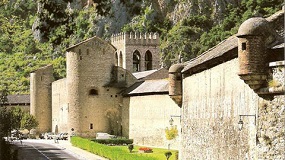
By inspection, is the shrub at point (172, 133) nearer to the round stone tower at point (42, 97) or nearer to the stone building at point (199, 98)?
the stone building at point (199, 98)

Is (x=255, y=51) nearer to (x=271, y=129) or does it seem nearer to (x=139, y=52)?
(x=271, y=129)

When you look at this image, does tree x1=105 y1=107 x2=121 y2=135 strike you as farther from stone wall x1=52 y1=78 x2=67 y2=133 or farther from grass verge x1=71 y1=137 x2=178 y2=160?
grass verge x1=71 y1=137 x2=178 y2=160

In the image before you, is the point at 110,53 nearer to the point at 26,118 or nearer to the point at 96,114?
the point at 96,114

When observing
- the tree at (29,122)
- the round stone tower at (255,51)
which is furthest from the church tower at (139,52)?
the round stone tower at (255,51)

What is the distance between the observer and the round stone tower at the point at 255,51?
717 inches

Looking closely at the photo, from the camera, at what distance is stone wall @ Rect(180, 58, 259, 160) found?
797 inches

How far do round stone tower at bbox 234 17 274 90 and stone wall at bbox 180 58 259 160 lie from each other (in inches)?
31.8

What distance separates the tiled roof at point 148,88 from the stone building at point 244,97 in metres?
24.0

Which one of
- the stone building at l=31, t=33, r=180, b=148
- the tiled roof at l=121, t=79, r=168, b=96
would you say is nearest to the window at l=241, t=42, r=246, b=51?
the tiled roof at l=121, t=79, r=168, b=96

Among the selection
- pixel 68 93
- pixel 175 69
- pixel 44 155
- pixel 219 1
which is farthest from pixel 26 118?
pixel 219 1

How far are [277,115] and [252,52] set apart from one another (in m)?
1.80

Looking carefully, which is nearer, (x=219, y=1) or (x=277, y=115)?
(x=277, y=115)

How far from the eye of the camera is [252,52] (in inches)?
721

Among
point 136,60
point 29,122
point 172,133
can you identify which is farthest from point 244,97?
point 136,60
